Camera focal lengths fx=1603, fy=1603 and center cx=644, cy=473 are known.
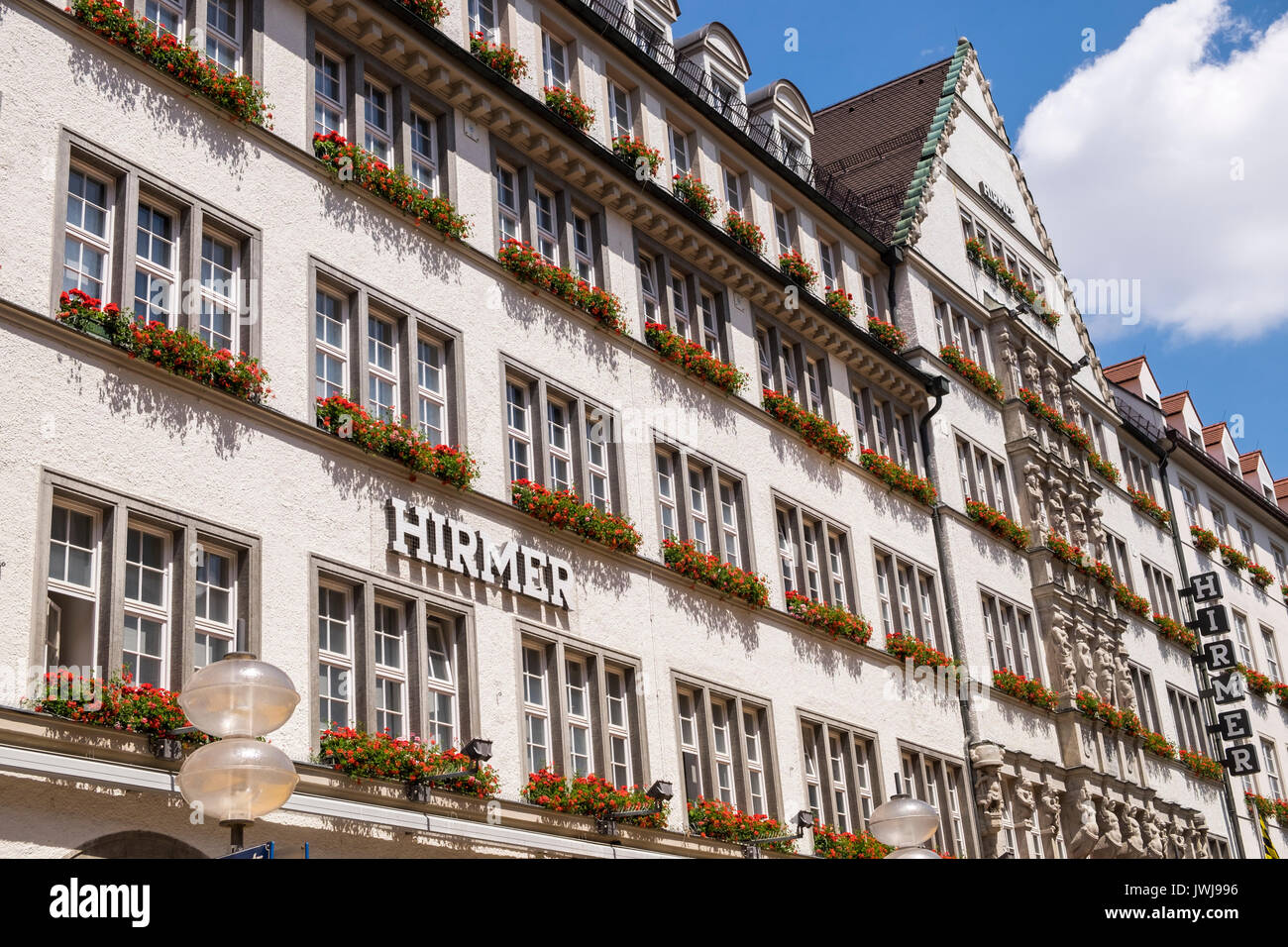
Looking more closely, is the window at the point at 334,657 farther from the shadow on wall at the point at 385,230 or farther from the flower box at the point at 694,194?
the flower box at the point at 694,194

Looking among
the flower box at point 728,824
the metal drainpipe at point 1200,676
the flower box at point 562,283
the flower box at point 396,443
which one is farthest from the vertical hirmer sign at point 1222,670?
A: the flower box at point 396,443

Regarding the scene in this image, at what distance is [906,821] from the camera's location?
15492 mm

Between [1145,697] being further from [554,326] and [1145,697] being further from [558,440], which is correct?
[554,326]

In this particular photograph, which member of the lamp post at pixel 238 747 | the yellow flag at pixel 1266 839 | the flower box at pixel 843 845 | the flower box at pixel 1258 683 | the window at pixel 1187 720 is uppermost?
the flower box at pixel 1258 683

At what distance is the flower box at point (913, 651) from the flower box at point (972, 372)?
7316mm

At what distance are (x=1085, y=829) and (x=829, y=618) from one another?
9.18m

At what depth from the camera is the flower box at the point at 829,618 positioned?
2456 centimetres

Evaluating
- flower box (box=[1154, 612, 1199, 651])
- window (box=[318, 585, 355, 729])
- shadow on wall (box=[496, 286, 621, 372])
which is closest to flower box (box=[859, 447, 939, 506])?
shadow on wall (box=[496, 286, 621, 372])

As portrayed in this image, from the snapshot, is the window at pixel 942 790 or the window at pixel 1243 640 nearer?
the window at pixel 942 790

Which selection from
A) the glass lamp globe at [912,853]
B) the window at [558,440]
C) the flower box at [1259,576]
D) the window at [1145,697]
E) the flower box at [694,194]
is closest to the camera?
the glass lamp globe at [912,853]

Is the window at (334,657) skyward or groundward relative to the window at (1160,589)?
groundward

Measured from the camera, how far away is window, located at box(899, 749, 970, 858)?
87.0 feet

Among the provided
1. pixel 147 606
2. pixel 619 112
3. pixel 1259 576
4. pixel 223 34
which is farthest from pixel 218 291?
pixel 1259 576
